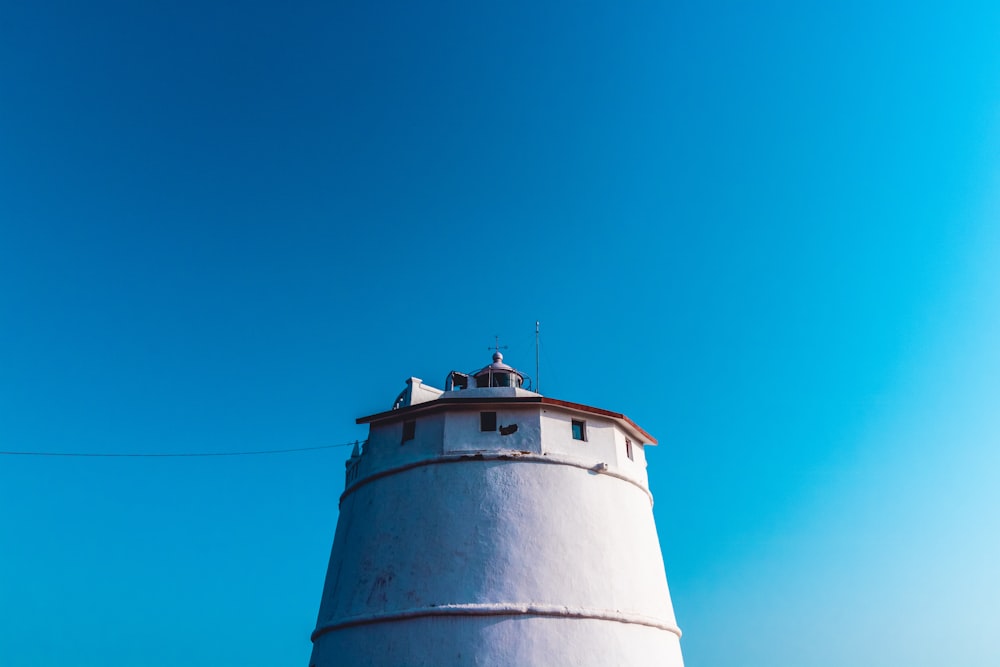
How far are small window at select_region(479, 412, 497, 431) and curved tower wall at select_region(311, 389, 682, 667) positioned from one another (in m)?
0.09

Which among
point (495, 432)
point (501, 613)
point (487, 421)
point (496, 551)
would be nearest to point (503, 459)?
point (495, 432)

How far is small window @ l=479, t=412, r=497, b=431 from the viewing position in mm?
14851

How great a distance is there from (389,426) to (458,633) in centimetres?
482

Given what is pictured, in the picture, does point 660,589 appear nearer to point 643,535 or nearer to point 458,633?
point 643,535

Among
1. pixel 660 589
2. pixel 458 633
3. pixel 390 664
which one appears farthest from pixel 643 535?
pixel 390 664

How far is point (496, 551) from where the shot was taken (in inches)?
526

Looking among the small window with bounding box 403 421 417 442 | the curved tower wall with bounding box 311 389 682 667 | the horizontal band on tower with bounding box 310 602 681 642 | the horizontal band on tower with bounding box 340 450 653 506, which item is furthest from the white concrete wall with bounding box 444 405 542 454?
the horizontal band on tower with bounding box 310 602 681 642

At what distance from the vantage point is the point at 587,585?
13.4m

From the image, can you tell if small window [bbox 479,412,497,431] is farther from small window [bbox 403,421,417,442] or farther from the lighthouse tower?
small window [bbox 403,421,417,442]

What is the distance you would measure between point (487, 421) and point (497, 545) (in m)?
2.58

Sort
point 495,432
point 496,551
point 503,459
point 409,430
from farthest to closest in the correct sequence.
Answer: point 409,430 → point 495,432 → point 503,459 → point 496,551

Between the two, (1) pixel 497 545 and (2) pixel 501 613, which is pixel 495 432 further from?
(2) pixel 501 613

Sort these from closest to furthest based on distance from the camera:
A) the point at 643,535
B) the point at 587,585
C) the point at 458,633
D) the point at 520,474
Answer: the point at 458,633
the point at 587,585
the point at 520,474
the point at 643,535

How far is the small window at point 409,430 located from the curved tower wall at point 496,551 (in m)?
0.09
